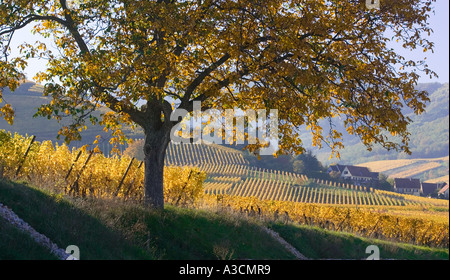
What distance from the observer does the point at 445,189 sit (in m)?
139

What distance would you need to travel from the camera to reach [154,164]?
16.9 metres

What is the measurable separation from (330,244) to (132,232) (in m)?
12.1

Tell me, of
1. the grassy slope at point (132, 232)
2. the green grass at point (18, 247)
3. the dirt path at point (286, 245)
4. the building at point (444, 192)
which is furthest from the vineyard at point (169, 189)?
the building at point (444, 192)

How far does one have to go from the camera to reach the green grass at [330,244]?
2188cm

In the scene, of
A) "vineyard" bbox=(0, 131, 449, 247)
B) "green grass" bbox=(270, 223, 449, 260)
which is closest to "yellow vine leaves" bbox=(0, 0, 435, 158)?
"vineyard" bbox=(0, 131, 449, 247)

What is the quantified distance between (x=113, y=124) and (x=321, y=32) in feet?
22.8

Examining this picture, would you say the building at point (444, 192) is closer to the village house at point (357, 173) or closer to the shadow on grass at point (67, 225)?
the village house at point (357, 173)

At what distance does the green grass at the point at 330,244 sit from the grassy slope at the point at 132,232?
0.07 m

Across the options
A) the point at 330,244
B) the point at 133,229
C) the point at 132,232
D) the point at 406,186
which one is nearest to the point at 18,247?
the point at 132,232

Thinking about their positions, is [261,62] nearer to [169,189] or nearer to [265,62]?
[265,62]

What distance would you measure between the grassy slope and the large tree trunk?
774 mm

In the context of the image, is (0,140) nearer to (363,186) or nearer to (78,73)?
(78,73)

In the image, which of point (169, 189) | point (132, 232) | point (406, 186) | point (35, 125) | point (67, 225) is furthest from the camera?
point (406, 186)

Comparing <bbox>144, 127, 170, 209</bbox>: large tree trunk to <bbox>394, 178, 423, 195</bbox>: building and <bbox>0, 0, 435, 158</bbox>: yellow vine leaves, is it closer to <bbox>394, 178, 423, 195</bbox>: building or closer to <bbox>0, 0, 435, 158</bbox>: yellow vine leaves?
<bbox>0, 0, 435, 158</bbox>: yellow vine leaves
